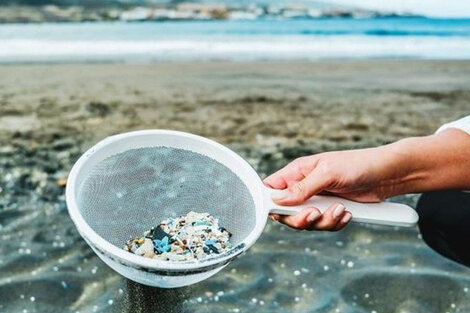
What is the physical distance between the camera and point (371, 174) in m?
2.16

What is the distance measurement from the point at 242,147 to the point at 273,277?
5.75 feet

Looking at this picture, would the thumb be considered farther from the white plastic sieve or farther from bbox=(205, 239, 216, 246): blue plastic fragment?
bbox=(205, 239, 216, 246): blue plastic fragment

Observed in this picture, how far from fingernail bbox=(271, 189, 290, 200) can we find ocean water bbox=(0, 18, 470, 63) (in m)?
6.34

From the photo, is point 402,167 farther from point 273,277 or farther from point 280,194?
point 273,277

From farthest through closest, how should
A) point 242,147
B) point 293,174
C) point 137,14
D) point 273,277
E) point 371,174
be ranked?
point 137,14
point 242,147
point 273,277
point 293,174
point 371,174

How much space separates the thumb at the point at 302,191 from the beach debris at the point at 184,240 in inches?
10.0

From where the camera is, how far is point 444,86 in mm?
6992

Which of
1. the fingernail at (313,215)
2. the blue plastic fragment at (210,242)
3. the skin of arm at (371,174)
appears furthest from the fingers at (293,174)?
the blue plastic fragment at (210,242)

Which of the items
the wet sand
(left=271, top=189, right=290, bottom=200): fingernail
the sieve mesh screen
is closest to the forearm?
(left=271, top=189, right=290, bottom=200): fingernail

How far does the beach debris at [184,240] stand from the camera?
198 cm

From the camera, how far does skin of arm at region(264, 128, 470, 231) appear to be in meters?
2.07

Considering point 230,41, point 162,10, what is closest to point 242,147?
point 230,41

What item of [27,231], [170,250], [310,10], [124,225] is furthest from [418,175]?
[310,10]

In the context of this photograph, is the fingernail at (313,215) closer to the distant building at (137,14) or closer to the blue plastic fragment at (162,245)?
the blue plastic fragment at (162,245)
